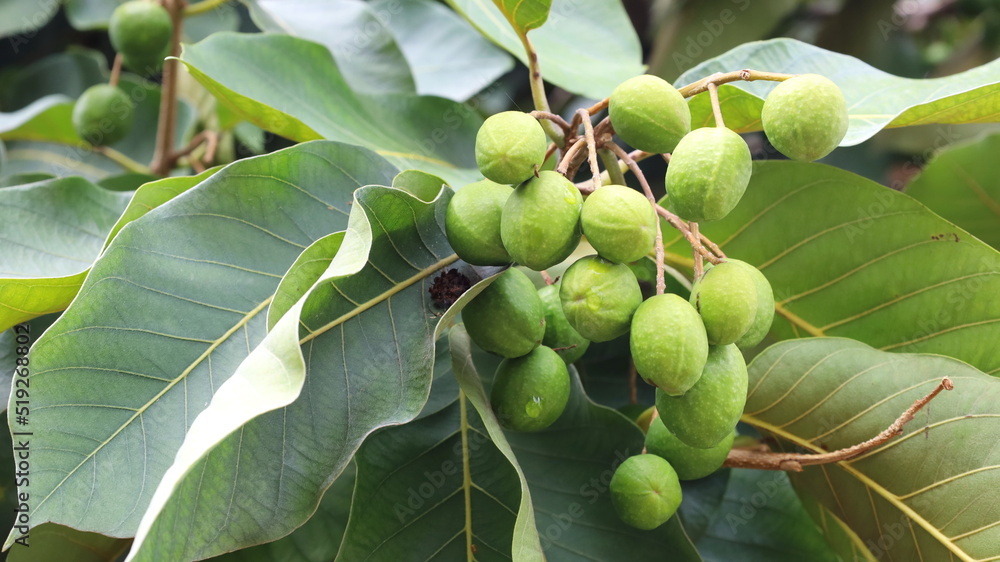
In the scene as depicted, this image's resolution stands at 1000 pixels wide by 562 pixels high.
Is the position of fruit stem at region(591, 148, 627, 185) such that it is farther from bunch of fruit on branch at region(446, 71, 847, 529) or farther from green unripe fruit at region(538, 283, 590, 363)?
green unripe fruit at region(538, 283, 590, 363)

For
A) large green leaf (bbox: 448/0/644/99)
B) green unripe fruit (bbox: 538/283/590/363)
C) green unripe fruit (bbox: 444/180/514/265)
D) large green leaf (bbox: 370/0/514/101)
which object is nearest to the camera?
green unripe fruit (bbox: 444/180/514/265)

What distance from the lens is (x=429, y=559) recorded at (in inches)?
35.4

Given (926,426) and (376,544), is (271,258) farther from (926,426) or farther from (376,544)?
(926,426)

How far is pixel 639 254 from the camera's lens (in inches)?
28.6

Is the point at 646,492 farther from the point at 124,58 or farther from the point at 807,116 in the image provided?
the point at 124,58

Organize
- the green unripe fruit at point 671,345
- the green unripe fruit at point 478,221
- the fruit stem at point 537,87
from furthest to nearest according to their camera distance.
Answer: the fruit stem at point 537,87 → the green unripe fruit at point 478,221 → the green unripe fruit at point 671,345

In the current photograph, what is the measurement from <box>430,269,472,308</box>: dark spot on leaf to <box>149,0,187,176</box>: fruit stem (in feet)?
3.07

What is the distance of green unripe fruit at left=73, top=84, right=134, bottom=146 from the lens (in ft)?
5.06

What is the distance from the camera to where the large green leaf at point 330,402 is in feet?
2.50

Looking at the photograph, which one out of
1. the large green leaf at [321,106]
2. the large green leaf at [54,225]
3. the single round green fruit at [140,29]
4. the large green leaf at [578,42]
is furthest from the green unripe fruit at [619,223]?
the single round green fruit at [140,29]

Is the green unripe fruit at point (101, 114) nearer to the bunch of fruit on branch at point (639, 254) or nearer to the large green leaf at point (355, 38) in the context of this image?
the large green leaf at point (355, 38)

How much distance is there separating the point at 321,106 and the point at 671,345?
754mm

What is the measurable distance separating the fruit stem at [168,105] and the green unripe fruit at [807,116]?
1225 mm

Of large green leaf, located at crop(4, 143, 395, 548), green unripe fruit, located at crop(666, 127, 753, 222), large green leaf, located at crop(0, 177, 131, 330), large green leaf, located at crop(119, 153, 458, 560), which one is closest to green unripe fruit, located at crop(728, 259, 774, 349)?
green unripe fruit, located at crop(666, 127, 753, 222)
